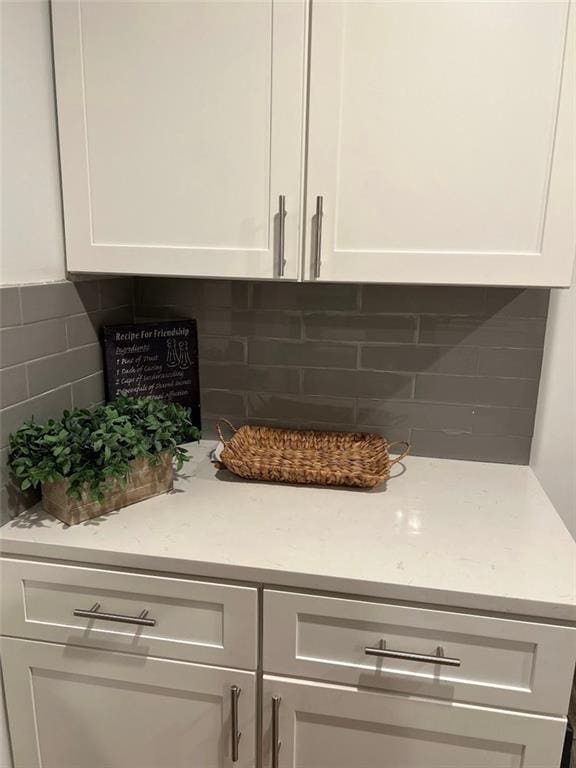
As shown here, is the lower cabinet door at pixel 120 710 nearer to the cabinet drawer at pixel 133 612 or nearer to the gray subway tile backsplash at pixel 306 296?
the cabinet drawer at pixel 133 612

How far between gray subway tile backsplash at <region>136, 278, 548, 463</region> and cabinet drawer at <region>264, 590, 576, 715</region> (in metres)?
0.66

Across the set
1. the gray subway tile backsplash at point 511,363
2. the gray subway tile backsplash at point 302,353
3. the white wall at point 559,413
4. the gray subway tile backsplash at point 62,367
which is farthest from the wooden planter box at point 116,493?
the white wall at point 559,413

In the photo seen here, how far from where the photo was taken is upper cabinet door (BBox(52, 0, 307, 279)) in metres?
1.22

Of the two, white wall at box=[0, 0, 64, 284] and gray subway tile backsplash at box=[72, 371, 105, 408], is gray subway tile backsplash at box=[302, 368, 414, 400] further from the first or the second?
white wall at box=[0, 0, 64, 284]

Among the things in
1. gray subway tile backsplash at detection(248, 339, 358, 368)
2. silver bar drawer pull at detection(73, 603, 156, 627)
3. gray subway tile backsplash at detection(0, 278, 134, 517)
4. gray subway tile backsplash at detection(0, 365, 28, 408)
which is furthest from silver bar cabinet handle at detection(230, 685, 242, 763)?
gray subway tile backsplash at detection(248, 339, 358, 368)

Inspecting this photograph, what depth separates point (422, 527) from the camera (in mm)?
1241

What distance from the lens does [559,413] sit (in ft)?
5.32

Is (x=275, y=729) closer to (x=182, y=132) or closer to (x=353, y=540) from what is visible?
(x=353, y=540)

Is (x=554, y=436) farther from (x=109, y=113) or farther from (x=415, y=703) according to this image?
(x=109, y=113)

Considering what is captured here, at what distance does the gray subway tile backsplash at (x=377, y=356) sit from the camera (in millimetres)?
1551

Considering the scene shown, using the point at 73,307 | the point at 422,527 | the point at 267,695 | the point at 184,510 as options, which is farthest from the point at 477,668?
the point at 73,307

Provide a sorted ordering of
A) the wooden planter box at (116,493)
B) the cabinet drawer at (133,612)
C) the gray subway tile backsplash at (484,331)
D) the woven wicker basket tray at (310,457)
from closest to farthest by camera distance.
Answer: the cabinet drawer at (133,612) → the wooden planter box at (116,493) → the woven wicker basket tray at (310,457) → the gray subway tile backsplash at (484,331)

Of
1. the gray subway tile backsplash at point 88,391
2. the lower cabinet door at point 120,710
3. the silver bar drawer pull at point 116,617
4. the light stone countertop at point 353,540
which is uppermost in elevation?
the gray subway tile backsplash at point 88,391

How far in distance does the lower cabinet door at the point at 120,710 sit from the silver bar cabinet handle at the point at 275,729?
0.04 metres
